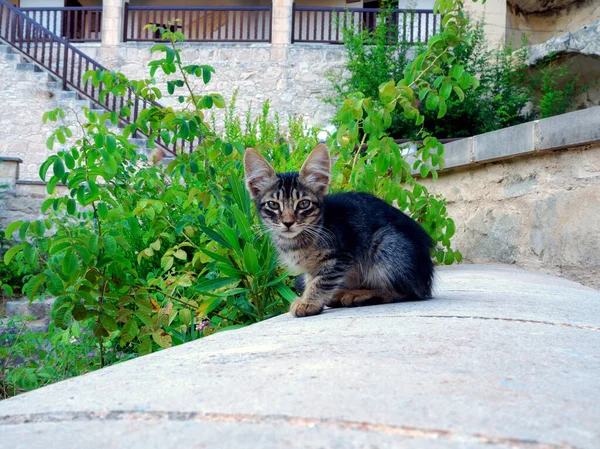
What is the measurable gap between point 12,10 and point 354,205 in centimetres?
1575

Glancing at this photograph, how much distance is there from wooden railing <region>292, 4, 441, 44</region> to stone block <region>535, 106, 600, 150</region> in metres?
10.3

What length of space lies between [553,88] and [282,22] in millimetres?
6951

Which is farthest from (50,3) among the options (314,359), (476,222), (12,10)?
(314,359)

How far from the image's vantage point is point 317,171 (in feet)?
10.6

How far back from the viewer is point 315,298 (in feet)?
9.33

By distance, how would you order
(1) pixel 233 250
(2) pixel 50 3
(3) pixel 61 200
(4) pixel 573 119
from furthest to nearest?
(2) pixel 50 3
(4) pixel 573 119
(1) pixel 233 250
(3) pixel 61 200

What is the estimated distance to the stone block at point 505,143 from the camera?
4398 millimetres

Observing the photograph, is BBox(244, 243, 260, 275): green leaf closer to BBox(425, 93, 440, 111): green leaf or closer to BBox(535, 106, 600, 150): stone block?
BBox(425, 93, 440, 111): green leaf

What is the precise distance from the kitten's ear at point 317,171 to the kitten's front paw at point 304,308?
26.0 inches

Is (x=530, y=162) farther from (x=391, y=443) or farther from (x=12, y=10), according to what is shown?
(x=12, y=10)

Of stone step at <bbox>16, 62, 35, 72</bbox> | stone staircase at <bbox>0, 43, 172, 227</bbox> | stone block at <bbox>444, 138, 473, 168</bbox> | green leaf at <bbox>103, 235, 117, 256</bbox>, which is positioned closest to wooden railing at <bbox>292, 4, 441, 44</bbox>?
stone staircase at <bbox>0, 43, 172, 227</bbox>

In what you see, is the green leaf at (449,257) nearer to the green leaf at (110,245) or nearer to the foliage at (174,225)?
the foliage at (174,225)

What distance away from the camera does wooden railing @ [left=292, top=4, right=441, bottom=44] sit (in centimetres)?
1502

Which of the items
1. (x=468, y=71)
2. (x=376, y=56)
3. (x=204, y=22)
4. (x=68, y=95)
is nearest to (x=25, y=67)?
(x=68, y=95)
